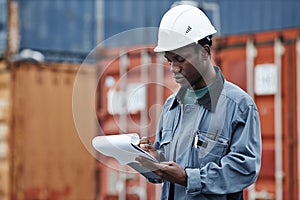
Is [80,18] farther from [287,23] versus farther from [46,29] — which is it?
[287,23]

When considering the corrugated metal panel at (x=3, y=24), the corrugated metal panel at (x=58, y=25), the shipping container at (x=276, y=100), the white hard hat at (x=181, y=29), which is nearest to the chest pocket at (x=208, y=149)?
the white hard hat at (x=181, y=29)

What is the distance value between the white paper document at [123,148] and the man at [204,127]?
46 millimetres

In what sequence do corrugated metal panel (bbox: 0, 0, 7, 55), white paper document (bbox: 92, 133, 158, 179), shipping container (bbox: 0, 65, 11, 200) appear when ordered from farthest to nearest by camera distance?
corrugated metal panel (bbox: 0, 0, 7, 55)
shipping container (bbox: 0, 65, 11, 200)
white paper document (bbox: 92, 133, 158, 179)

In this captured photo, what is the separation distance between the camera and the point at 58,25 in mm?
14492

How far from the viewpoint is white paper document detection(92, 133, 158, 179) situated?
3.31 meters

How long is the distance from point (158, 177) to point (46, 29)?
1107 cm

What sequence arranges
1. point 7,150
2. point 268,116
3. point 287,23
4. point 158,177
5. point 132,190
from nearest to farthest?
1. point 158,177
2. point 268,116
3. point 132,190
4. point 7,150
5. point 287,23

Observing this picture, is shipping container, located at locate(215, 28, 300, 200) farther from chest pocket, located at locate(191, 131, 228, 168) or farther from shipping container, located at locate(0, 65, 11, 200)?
chest pocket, located at locate(191, 131, 228, 168)

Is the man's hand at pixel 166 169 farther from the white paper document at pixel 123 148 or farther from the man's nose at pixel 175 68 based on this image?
the man's nose at pixel 175 68

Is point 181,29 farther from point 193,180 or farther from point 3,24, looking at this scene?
point 3,24

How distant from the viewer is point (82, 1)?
15.1 m

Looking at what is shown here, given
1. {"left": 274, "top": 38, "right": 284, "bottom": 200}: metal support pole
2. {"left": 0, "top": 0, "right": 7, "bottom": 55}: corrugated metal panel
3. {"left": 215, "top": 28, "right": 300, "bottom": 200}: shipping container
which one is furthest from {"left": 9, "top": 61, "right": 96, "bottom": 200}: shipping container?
{"left": 274, "top": 38, "right": 284, "bottom": 200}: metal support pole

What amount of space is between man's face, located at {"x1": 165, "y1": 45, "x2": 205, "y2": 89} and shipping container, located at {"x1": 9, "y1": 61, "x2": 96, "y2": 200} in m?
7.41

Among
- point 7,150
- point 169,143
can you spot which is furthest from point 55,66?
point 169,143
